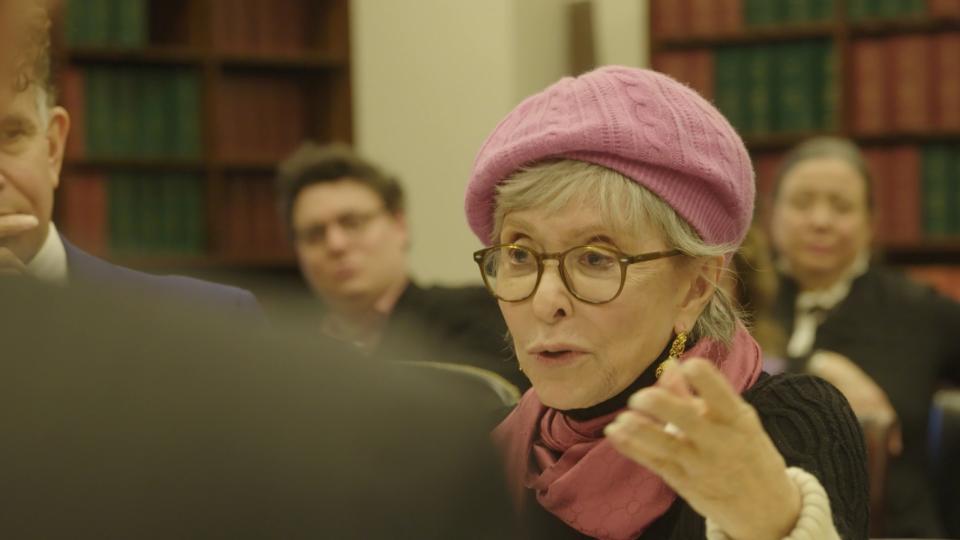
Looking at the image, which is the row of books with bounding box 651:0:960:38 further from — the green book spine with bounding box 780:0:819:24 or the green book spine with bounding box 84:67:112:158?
the green book spine with bounding box 84:67:112:158

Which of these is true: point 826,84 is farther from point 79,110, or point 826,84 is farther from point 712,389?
point 712,389

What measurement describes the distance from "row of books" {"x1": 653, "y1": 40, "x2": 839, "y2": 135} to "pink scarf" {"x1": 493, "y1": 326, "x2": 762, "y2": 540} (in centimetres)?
304

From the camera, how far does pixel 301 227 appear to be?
2871 millimetres

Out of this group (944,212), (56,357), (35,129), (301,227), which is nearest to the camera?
(56,357)

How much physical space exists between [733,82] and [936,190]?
718 millimetres

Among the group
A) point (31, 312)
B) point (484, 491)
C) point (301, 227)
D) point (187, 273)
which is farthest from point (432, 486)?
point (301, 227)

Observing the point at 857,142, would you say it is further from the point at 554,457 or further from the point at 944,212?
the point at 554,457

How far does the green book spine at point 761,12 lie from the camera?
4105 mm

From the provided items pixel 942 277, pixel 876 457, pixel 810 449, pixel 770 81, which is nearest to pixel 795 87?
pixel 770 81

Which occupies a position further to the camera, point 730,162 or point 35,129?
point 730,162

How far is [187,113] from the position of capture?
13.5 ft

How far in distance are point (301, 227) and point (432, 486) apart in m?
2.52

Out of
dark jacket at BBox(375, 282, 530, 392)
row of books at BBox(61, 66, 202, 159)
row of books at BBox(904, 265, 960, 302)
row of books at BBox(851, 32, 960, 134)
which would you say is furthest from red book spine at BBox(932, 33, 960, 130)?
row of books at BBox(61, 66, 202, 159)

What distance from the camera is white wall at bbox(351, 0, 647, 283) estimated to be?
211 cm
